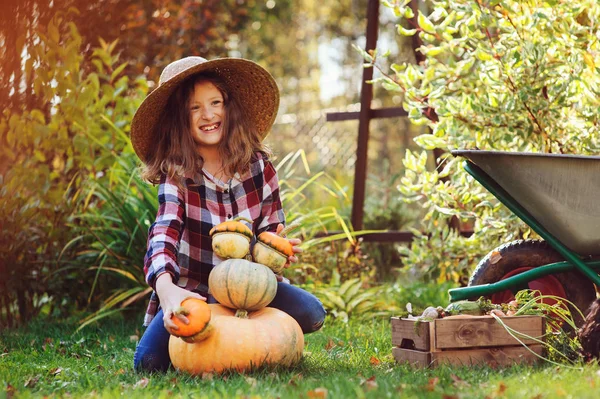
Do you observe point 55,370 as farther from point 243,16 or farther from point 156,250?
point 243,16

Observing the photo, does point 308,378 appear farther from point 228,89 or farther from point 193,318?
point 228,89

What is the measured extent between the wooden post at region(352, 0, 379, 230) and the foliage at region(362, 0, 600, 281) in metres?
0.93

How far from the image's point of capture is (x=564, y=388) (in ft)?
7.23

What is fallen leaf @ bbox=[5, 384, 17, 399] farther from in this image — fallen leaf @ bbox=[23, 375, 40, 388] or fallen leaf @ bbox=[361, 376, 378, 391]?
fallen leaf @ bbox=[361, 376, 378, 391]

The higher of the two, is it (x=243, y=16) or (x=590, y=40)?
(x=243, y=16)

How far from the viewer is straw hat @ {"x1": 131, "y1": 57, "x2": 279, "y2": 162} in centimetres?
321

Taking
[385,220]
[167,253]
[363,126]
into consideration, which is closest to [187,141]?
[167,253]

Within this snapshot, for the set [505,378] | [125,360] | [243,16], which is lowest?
[125,360]

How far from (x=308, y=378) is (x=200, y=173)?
104cm

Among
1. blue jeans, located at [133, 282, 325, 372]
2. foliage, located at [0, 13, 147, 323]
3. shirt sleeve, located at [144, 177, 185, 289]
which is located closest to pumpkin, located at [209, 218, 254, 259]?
shirt sleeve, located at [144, 177, 185, 289]

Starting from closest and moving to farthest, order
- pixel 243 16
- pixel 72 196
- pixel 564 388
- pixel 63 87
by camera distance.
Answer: pixel 564 388 < pixel 63 87 < pixel 72 196 < pixel 243 16

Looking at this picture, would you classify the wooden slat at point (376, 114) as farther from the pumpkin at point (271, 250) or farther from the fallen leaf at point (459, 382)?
the fallen leaf at point (459, 382)

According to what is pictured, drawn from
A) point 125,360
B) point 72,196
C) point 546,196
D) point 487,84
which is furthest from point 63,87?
point 546,196

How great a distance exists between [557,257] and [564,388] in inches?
44.1
